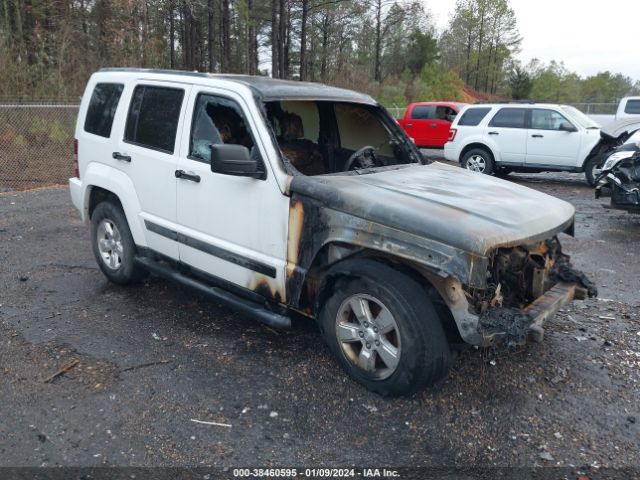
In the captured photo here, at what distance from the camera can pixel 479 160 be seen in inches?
520

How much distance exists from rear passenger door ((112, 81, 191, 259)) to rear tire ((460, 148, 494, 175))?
31.4ft

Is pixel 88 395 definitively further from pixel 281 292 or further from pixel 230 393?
pixel 281 292

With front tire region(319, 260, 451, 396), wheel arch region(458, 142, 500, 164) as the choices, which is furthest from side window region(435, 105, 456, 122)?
front tire region(319, 260, 451, 396)

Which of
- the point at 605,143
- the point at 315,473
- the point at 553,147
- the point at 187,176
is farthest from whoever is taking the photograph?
the point at 553,147

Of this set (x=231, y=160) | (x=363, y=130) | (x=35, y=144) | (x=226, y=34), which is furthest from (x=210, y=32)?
(x=231, y=160)

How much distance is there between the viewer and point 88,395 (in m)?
3.59

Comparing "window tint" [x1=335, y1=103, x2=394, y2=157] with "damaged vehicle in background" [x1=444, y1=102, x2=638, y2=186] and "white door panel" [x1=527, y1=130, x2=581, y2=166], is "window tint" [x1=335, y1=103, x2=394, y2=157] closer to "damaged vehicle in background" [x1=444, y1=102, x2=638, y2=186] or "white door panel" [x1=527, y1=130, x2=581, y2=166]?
"damaged vehicle in background" [x1=444, y1=102, x2=638, y2=186]

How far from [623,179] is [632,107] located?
9437 millimetres

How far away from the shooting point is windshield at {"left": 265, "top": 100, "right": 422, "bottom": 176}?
4945 millimetres

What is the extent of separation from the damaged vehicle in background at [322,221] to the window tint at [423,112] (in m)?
14.1

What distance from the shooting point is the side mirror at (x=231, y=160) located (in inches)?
144

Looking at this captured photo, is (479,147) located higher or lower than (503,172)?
higher

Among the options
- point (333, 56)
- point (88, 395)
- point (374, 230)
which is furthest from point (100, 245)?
point (333, 56)

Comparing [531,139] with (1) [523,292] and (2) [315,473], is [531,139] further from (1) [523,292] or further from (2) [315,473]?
(2) [315,473]
